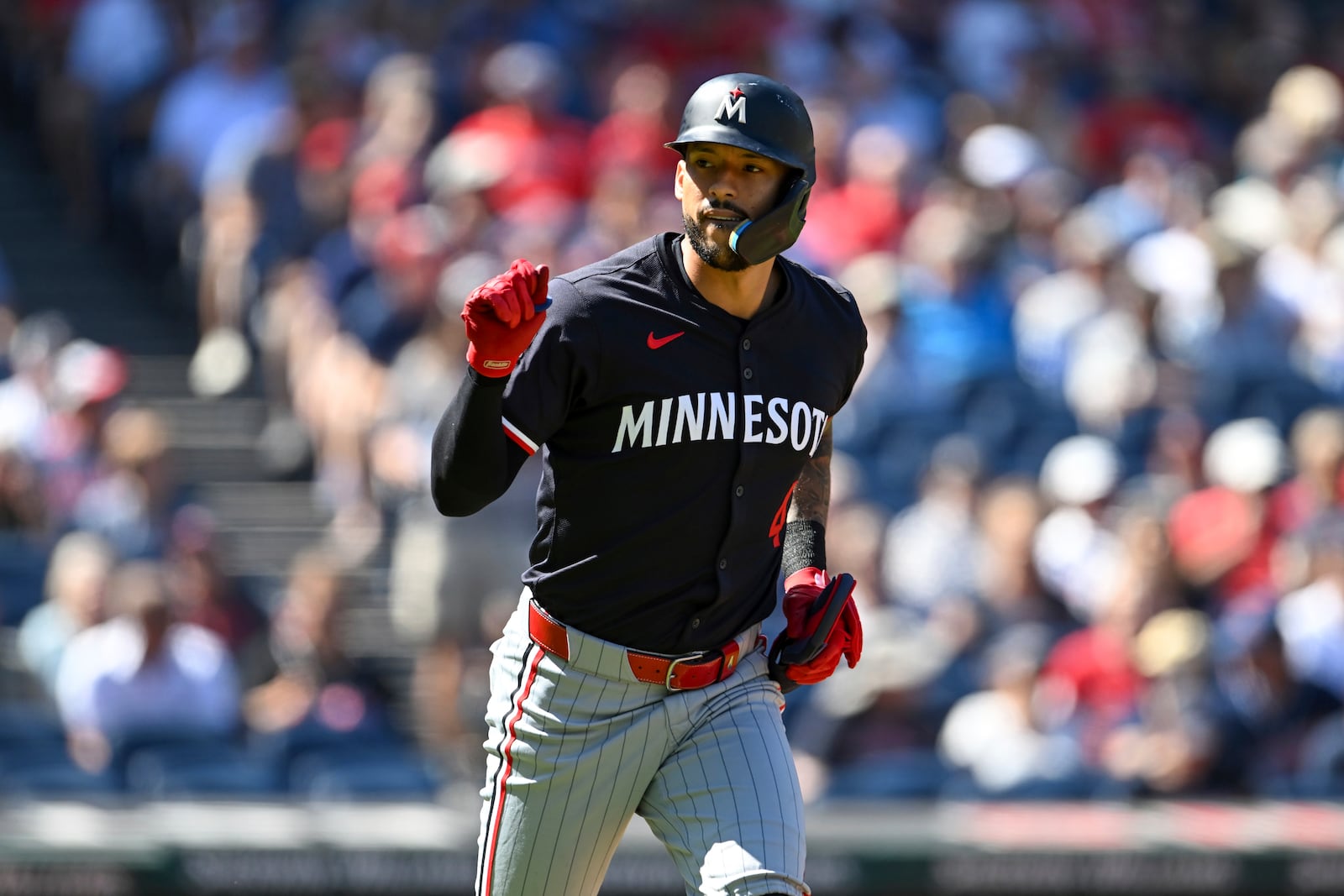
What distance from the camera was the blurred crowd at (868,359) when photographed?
7.80 meters

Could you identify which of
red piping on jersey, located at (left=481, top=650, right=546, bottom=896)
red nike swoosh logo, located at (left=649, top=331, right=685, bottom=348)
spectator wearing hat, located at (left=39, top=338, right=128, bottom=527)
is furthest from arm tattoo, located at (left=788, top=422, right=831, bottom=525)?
spectator wearing hat, located at (left=39, top=338, right=128, bottom=527)

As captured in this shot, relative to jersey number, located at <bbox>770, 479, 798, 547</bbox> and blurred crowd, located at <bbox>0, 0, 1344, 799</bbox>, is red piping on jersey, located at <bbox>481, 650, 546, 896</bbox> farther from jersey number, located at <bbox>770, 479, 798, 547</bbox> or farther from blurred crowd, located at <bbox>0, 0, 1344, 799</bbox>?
blurred crowd, located at <bbox>0, 0, 1344, 799</bbox>

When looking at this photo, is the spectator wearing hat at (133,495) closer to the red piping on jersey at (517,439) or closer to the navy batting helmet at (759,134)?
the red piping on jersey at (517,439)

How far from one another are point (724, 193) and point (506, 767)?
1131 millimetres

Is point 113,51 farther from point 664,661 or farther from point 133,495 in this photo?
point 664,661

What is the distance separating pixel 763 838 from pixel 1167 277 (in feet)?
25.1

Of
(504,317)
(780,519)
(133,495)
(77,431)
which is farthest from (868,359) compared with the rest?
(504,317)

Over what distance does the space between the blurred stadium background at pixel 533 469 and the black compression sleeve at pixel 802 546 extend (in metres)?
3.09

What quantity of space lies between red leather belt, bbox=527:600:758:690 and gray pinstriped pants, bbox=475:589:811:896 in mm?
17

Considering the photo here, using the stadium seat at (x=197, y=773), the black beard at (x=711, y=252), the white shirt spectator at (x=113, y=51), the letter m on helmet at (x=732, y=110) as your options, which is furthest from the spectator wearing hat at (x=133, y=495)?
the letter m on helmet at (x=732, y=110)

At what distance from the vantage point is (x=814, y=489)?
163 inches

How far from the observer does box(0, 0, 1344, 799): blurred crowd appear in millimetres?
7801

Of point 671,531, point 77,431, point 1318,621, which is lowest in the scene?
point 671,531

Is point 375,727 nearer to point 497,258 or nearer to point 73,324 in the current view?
point 497,258
